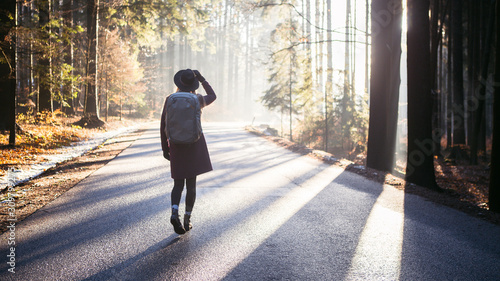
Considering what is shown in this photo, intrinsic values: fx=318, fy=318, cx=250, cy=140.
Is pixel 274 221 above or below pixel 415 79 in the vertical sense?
below

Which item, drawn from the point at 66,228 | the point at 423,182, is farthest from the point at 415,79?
the point at 66,228

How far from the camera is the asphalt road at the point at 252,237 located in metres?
3.43

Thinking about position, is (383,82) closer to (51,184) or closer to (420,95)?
(420,95)

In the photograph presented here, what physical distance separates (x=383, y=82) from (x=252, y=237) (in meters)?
8.15

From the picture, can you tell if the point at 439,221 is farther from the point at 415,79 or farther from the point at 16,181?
the point at 16,181

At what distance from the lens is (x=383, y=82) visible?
1046 cm

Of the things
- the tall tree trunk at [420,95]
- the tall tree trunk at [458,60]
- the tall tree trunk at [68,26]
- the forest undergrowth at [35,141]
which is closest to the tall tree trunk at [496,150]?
the tall tree trunk at [420,95]

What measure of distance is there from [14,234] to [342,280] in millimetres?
4349

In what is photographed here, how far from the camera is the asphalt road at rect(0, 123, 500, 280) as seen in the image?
11.3 feet

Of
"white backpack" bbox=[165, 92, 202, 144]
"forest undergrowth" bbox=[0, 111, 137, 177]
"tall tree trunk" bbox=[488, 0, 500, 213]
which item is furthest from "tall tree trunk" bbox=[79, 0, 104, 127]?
"tall tree trunk" bbox=[488, 0, 500, 213]

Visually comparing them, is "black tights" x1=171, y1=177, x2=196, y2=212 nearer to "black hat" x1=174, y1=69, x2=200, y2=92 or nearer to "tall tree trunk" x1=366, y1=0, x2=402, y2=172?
"black hat" x1=174, y1=69, x2=200, y2=92

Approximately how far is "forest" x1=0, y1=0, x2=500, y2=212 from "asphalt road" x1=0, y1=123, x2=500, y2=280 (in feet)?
9.09

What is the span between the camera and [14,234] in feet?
14.4

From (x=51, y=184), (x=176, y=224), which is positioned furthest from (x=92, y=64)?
(x=176, y=224)
